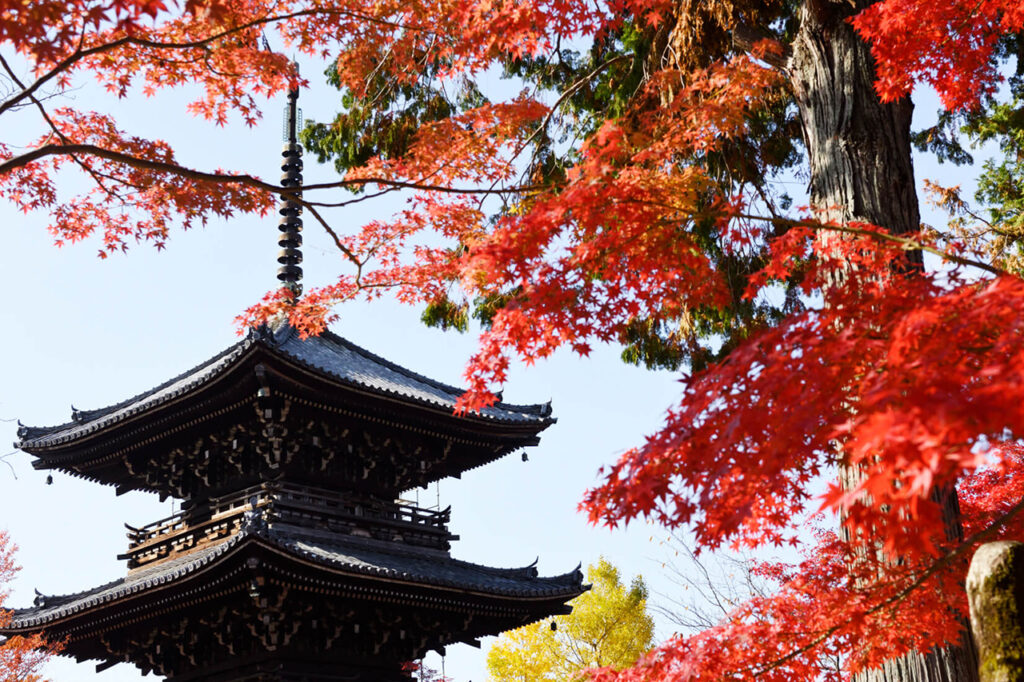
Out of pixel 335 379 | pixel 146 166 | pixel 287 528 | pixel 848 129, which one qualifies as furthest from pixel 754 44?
pixel 287 528

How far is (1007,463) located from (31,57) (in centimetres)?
833

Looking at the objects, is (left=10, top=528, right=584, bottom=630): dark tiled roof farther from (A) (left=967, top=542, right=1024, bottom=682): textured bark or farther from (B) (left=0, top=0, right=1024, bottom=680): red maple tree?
(A) (left=967, top=542, right=1024, bottom=682): textured bark

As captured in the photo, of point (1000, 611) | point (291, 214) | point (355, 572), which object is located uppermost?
point (291, 214)

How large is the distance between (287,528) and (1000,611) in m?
10.1

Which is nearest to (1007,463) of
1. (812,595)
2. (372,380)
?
(812,595)

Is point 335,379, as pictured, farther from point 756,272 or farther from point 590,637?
point 590,637

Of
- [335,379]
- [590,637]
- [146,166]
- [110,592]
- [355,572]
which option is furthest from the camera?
[590,637]

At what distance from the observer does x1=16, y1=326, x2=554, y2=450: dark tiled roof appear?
12766 millimetres

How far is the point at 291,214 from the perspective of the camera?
1539 centimetres

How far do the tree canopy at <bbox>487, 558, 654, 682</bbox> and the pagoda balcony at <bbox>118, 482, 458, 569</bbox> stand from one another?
13.5m

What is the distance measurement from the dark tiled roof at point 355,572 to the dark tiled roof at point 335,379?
210 centimetres

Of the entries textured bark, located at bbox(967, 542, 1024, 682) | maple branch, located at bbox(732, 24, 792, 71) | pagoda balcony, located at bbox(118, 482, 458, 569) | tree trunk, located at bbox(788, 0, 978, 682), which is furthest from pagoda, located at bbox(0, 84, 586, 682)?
textured bark, located at bbox(967, 542, 1024, 682)

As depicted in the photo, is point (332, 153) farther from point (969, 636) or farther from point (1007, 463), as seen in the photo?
point (969, 636)

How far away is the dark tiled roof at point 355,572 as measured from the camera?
11.0 metres
